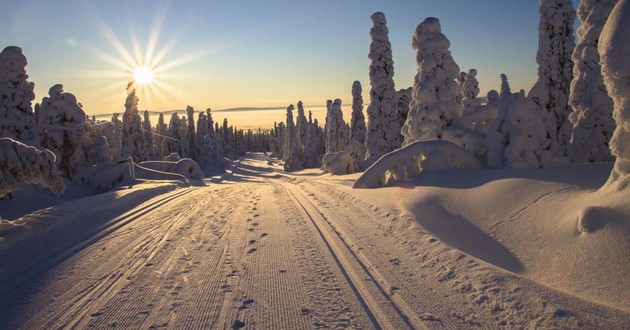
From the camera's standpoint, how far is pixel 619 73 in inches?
224

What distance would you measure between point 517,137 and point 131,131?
4542 cm

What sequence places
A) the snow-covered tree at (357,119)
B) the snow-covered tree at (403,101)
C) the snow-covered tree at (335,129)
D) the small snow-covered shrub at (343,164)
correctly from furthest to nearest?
the snow-covered tree at (335,129), the snow-covered tree at (357,119), the small snow-covered shrub at (343,164), the snow-covered tree at (403,101)

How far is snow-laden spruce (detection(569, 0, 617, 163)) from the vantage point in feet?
39.5

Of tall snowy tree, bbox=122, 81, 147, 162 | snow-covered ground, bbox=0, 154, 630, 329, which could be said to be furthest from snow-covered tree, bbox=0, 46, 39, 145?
tall snowy tree, bbox=122, 81, 147, 162

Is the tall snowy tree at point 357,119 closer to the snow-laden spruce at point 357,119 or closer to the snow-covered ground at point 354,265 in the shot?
the snow-laden spruce at point 357,119

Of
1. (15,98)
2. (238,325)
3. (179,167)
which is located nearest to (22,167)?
(238,325)

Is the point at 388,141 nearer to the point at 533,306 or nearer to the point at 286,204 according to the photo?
the point at 286,204

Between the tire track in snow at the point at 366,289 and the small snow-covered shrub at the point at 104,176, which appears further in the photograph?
the small snow-covered shrub at the point at 104,176

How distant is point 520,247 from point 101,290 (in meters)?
6.35

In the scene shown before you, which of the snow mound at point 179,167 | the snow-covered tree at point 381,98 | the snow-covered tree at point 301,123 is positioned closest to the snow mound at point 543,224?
the snow-covered tree at point 381,98

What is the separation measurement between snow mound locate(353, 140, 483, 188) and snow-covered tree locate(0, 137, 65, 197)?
9948mm

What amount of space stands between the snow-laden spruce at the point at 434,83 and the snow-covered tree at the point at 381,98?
11656mm

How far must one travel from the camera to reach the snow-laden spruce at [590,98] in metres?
12.0

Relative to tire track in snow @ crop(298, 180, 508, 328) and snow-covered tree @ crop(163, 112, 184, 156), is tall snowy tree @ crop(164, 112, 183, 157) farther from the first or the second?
tire track in snow @ crop(298, 180, 508, 328)
